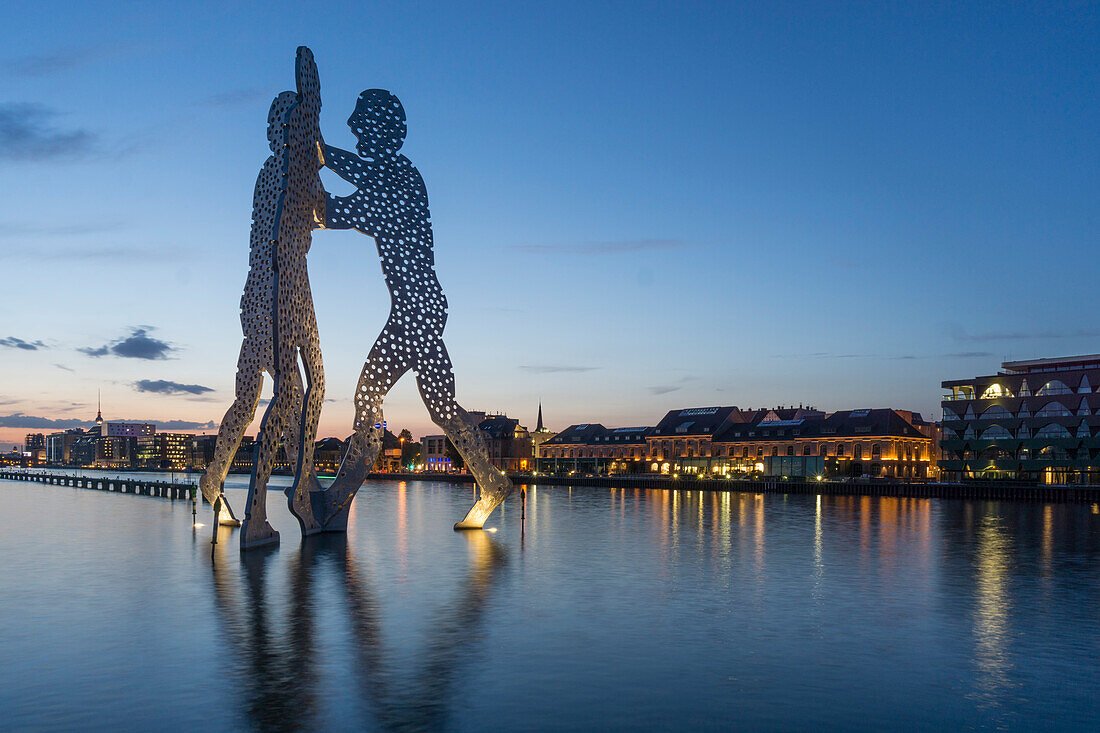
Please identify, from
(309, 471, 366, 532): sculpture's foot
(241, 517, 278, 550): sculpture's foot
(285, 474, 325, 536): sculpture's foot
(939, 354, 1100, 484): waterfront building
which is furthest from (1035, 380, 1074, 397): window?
(241, 517, 278, 550): sculpture's foot

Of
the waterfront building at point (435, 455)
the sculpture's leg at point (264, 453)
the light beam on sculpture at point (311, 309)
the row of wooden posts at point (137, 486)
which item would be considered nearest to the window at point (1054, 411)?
the light beam on sculpture at point (311, 309)

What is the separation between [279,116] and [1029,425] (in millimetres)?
80259

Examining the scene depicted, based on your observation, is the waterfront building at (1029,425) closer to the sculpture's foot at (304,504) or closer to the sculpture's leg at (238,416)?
the sculpture's foot at (304,504)

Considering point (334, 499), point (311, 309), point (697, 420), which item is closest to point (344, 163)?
point (311, 309)

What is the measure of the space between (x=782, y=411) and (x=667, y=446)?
808 inches

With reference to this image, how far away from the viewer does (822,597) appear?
21938mm

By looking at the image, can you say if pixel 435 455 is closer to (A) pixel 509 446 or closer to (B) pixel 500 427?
(B) pixel 500 427

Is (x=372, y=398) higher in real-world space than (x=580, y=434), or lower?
higher

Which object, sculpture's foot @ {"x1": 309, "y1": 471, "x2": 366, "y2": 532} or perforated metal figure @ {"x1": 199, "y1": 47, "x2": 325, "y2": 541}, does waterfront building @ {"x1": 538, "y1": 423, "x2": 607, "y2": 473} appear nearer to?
sculpture's foot @ {"x1": 309, "y1": 471, "x2": 366, "y2": 532}

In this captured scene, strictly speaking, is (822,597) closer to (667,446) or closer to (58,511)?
(58,511)

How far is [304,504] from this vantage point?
31.5 m

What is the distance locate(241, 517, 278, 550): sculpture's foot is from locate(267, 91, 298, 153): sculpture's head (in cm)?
1145

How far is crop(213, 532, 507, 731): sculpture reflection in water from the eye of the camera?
12375mm

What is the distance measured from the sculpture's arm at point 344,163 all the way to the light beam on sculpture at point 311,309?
0.03 meters
